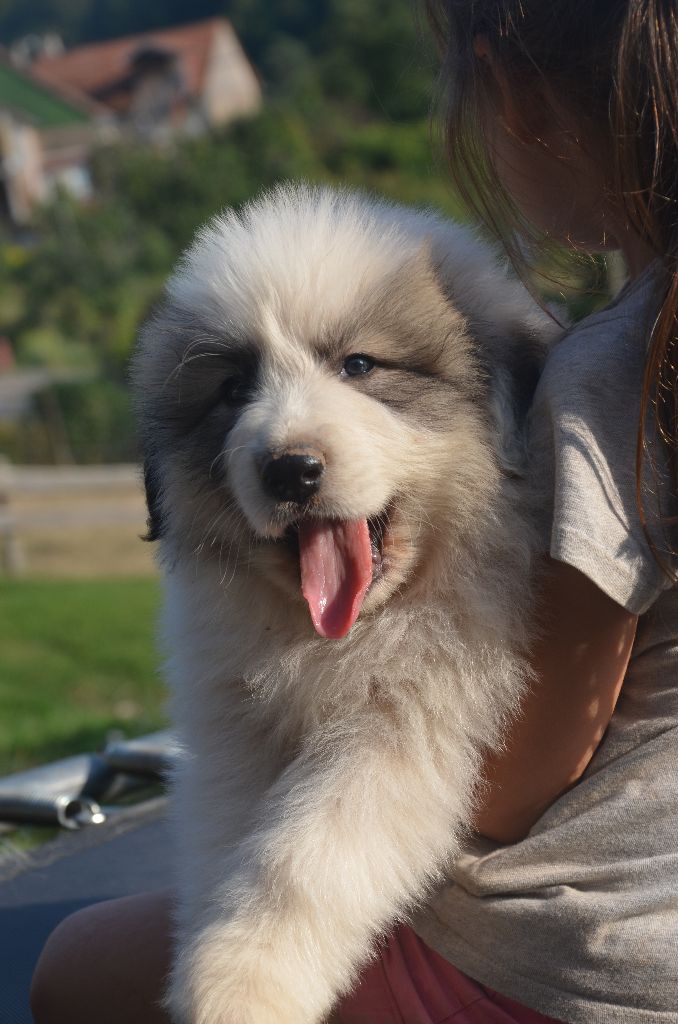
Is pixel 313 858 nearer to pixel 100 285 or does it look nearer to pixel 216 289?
pixel 216 289

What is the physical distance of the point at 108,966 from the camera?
232cm

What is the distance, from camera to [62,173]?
159ft

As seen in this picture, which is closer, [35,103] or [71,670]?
[71,670]

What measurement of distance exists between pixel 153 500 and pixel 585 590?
3.06 ft

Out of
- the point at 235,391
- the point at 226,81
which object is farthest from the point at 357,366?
the point at 226,81

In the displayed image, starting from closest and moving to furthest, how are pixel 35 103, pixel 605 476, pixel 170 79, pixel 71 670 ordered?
pixel 605 476 → pixel 71 670 → pixel 35 103 → pixel 170 79

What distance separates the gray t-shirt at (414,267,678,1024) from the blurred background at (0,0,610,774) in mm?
884

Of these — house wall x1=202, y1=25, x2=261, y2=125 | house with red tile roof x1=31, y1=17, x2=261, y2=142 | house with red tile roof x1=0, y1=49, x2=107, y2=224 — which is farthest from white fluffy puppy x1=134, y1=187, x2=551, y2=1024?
house wall x1=202, y1=25, x2=261, y2=125

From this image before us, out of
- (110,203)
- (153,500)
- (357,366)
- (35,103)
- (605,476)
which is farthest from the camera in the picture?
(35,103)

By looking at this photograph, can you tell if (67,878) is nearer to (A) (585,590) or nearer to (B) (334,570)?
(B) (334,570)

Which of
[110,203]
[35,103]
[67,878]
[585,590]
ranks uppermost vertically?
[585,590]

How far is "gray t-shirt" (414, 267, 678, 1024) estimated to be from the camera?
5.48 ft

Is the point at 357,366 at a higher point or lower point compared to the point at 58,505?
higher

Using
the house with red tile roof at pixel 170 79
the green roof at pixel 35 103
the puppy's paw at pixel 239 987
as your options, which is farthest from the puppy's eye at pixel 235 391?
the house with red tile roof at pixel 170 79
